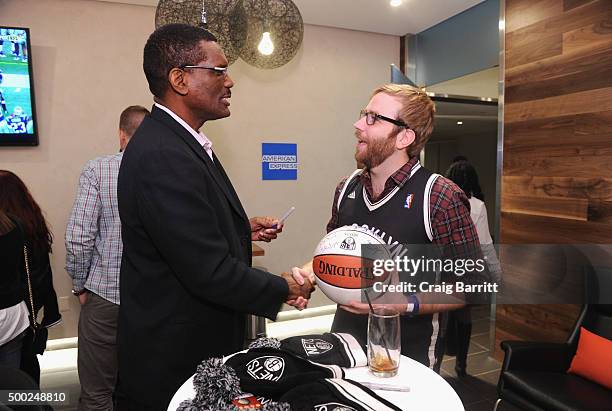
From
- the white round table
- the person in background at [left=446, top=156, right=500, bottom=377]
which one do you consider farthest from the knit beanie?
the person in background at [left=446, top=156, right=500, bottom=377]

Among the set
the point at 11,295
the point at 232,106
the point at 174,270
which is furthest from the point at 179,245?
the point at 232,106

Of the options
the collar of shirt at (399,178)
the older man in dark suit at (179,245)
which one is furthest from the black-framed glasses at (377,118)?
the older man in dark suit at (179,245)

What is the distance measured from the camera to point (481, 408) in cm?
306

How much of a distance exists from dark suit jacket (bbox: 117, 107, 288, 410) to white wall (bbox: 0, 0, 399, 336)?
3019 millimetres

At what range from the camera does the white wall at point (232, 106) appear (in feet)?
13.1

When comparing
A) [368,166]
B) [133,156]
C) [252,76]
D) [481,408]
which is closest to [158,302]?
[133,156]

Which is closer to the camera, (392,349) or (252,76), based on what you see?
(392,349)

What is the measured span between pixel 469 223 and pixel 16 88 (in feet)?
12.6

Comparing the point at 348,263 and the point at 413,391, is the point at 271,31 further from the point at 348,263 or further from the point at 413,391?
the point at 413,391

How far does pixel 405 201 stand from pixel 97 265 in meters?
1.95

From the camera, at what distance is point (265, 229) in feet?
7.40

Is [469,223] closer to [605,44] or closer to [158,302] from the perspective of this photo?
[158,302]

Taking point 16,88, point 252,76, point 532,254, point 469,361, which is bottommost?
point 469,361

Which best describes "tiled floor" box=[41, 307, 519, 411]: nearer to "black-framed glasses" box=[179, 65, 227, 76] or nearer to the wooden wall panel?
the wooden wall panel
